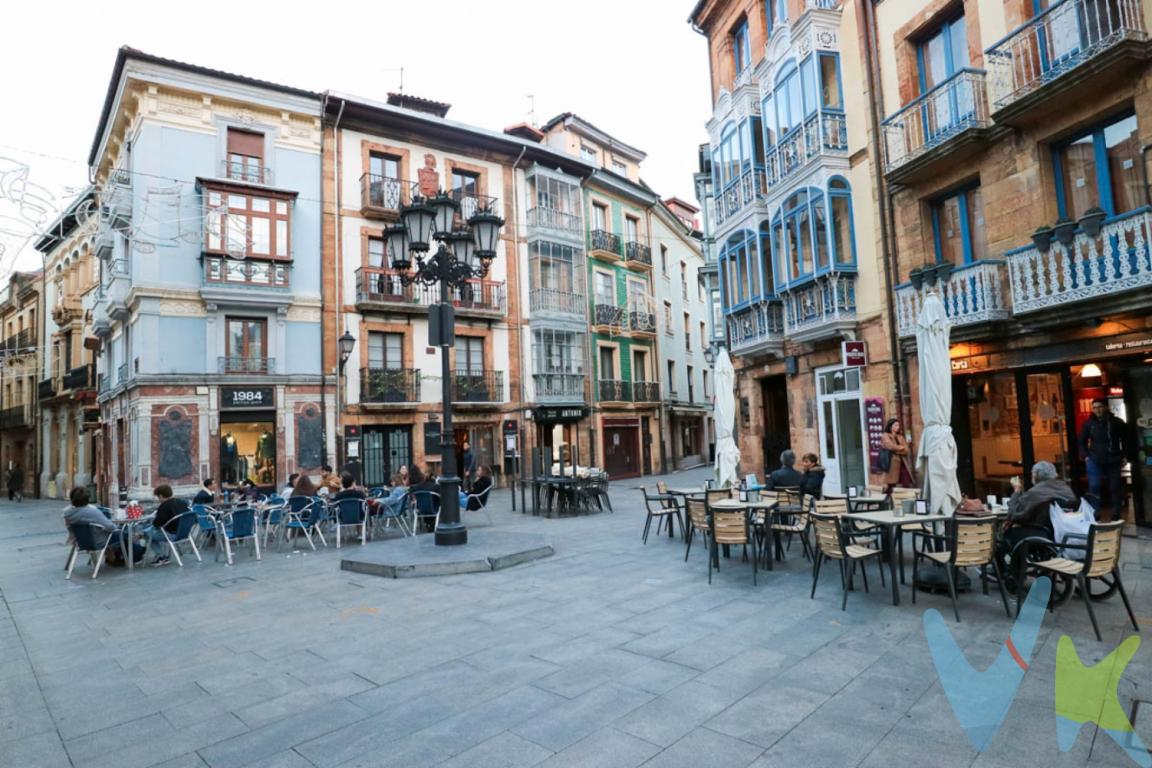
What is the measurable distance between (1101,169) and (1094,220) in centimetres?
126

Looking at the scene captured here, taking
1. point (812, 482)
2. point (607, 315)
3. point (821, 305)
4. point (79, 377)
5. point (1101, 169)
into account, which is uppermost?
point (607, 315)

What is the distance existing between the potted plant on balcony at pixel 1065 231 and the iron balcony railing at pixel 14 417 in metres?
41.6

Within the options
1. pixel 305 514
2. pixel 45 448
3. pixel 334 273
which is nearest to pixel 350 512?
pixel 305 514

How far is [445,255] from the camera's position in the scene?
9.10m

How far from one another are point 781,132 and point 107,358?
22.8 metres

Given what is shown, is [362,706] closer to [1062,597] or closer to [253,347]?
[1062,597]

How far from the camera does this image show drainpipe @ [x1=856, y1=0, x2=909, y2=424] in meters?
12.1

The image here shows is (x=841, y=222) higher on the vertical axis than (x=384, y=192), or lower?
lower

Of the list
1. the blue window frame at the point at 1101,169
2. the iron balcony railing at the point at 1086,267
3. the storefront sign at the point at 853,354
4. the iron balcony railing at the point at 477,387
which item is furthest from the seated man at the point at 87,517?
the blue window frame at the point at 1101,169

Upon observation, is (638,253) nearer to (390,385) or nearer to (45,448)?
(390,385)

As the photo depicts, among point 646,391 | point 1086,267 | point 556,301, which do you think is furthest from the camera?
point 646,391

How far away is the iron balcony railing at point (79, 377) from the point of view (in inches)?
984

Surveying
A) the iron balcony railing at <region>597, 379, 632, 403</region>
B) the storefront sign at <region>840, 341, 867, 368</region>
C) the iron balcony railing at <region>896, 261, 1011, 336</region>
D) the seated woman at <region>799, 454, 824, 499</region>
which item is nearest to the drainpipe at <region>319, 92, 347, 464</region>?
the iron balcony railing at <region>597, 379, 632, 403</region>

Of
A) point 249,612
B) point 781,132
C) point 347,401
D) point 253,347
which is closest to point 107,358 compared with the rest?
point 253,347
